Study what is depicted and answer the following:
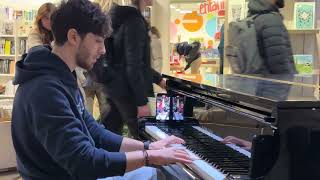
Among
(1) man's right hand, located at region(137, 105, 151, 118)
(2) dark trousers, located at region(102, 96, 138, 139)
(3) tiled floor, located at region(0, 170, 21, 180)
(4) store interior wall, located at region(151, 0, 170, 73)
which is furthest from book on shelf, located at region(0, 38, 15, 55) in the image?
(1) man's right hand, located at region(137, 105, 151, 118)

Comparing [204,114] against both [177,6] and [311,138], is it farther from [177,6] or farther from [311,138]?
[177,6]

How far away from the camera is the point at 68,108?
1.47m

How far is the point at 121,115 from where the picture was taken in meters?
3.06

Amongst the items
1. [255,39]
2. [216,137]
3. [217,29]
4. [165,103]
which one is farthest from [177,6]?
[216,137]

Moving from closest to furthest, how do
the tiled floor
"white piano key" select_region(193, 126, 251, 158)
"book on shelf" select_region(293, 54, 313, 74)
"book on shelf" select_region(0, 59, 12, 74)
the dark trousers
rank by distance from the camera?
1. "white piano key" select_region(193, 126, 251, 158)
2. the dark trousers
3. "book on shelf" select_region(293, 54, 313, 74)
4. the tiled floor
5. "book on shelf" select_region(0, 59, 12, 74)

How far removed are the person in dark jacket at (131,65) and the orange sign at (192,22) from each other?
430 cm

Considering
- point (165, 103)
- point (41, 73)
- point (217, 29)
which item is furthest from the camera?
point (217, 29)

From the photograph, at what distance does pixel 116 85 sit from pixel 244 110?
146cm

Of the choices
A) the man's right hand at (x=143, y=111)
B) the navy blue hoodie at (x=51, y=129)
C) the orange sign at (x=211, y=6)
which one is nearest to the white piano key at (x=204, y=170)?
the navy blue hoodie at (x=51, y=129)

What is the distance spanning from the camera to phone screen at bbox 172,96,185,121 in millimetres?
2441

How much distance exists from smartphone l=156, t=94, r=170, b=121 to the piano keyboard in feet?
0.49

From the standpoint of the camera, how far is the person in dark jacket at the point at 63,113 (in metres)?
1.43

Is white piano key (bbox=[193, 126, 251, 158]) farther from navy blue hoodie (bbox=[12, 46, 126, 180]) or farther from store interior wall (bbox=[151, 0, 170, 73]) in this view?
store interior wall (bbox=[151, 0, 170, 73])

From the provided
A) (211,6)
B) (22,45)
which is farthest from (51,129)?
(22,45)
